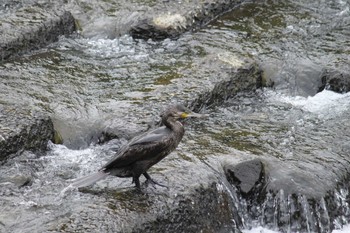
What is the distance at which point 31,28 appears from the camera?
10586 millimetres

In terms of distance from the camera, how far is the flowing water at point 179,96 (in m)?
7.30

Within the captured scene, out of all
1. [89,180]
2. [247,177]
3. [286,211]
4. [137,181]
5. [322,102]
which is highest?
[89,180]

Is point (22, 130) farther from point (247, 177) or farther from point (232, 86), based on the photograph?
point (232, 86)

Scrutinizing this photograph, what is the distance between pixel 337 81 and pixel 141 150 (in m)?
4.74

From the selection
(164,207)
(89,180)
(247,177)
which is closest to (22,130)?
(89,180)

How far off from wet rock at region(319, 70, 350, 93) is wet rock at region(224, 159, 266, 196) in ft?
9.96

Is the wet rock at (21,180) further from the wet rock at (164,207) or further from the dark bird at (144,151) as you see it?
the dark bird at (144,151)

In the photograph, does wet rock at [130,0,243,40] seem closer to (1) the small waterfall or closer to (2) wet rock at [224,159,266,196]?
(2) wet rock at [224,159,266,196]

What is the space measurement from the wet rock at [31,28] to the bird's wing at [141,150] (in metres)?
4.58

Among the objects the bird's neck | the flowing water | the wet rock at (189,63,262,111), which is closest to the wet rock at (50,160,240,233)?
the flowing water

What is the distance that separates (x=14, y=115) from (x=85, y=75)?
1.84 m

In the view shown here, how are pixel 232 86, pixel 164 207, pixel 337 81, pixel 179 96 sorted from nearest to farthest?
pixel 164 207
pixel 179 96
pixel 232 86
pixel 337 81

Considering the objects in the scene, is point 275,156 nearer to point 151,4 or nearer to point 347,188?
point 347,188

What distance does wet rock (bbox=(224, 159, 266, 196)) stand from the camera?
729 cm
